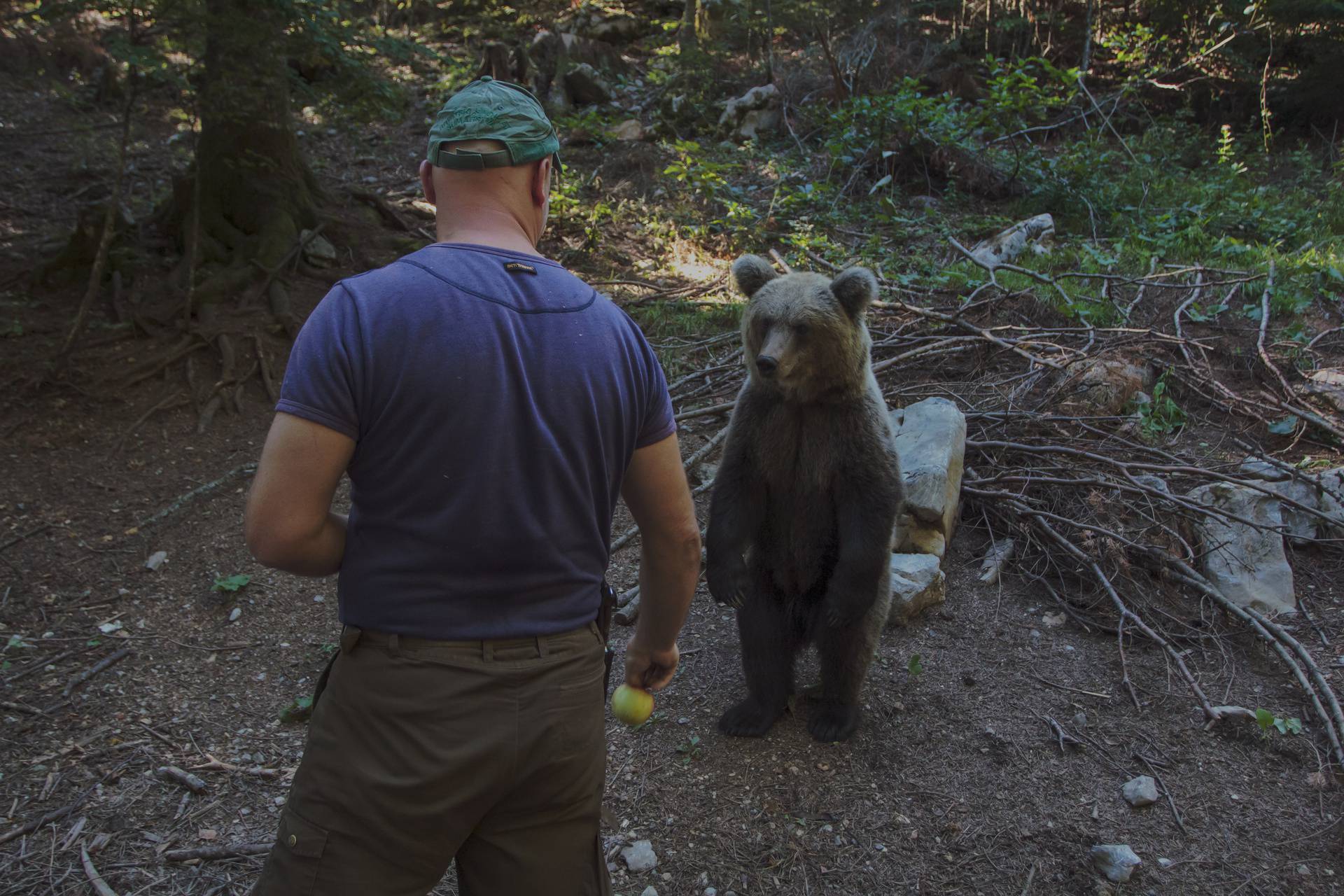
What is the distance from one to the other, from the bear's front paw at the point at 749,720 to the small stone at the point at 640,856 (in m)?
0.64

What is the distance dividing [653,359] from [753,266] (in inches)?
74.3

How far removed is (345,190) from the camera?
333 inches

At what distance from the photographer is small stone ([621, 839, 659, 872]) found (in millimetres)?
3158

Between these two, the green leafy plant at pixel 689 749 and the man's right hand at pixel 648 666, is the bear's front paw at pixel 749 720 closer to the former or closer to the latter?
the green leafy plant at pixel 689 749

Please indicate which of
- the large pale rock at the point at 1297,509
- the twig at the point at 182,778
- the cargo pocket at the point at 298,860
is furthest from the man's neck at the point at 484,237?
the large pale rock at the point at 1297,509

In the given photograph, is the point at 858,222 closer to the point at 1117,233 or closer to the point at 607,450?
the point at 1117,233

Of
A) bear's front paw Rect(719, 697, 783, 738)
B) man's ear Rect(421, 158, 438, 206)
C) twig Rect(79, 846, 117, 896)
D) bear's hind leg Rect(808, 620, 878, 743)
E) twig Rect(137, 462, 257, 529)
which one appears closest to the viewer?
man's ear Rect(421, 158, 438, 206)

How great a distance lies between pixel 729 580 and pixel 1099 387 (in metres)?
3.48

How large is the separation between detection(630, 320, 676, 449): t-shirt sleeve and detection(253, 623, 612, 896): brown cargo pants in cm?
47

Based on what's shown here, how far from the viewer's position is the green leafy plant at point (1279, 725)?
3660 mm

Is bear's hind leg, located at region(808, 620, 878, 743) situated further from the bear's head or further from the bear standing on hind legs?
the bear's head

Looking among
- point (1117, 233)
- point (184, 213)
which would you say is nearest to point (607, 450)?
point (184, 213)

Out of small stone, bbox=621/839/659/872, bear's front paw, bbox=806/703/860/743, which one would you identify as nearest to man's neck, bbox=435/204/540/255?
small stone, bbox=621/839/659/872

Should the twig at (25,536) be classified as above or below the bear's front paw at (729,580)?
below
